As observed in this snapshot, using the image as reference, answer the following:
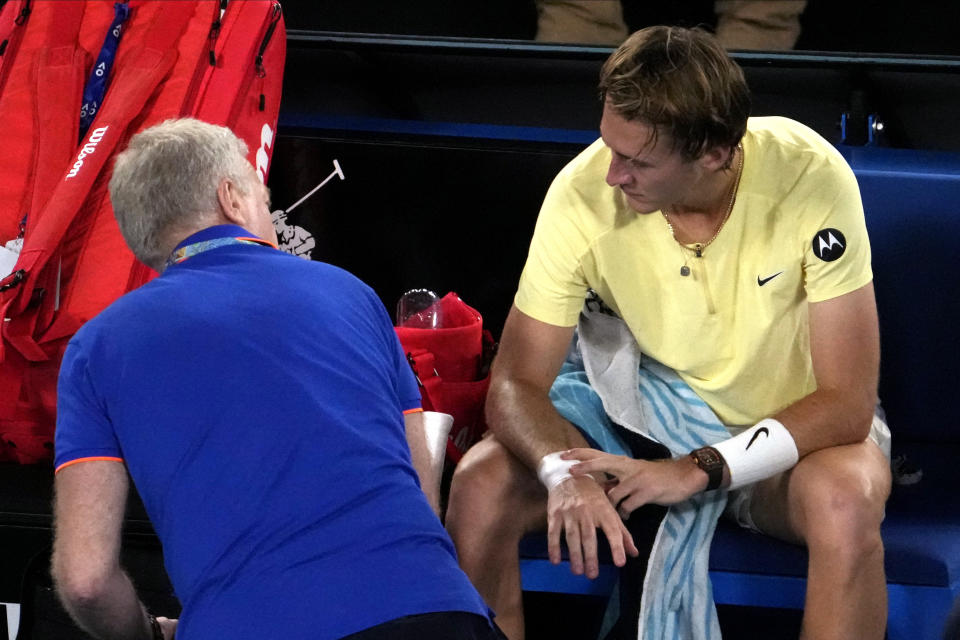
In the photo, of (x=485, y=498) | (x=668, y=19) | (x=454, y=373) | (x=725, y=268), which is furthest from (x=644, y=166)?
(x=668, y=19)

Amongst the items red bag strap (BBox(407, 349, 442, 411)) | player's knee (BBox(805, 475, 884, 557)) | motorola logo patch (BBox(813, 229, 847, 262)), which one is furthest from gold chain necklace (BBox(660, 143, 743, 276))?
red bag strap (BBox(407, 349, 442, 411))

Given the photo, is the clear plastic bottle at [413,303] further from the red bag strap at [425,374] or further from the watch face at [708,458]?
the watch face at [708,458]

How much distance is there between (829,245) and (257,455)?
3.00 feet

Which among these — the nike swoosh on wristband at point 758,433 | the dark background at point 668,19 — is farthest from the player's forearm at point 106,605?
the dark background at point 668,19

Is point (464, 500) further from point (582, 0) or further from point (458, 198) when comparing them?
point (582, 0)

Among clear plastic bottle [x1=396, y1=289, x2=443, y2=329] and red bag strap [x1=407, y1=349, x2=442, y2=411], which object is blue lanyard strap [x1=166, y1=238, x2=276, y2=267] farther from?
clear plastic bottle [x1=396, y1=289, x2=443, y2=329]

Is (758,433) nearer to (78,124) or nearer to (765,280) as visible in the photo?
(765,280)

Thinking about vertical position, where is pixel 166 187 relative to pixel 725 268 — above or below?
above

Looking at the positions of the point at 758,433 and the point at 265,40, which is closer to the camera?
the point at 758,433

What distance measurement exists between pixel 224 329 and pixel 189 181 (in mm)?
244

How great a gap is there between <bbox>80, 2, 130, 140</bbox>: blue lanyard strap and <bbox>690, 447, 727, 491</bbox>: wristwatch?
134 centimetres

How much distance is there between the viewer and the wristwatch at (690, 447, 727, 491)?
174 cm

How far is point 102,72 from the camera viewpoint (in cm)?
243

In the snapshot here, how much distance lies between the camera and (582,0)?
305 cm
